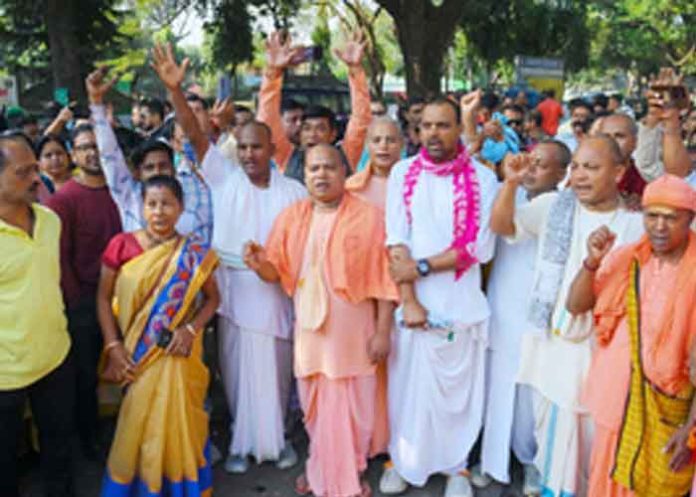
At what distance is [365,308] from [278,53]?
67.2 inches

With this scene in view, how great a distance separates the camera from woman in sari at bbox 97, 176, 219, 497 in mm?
3059

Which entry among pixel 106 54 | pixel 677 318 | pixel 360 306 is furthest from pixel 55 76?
pixel 677 318

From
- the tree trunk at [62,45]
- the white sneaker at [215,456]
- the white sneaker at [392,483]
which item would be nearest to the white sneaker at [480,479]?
the white sneaker at [392,483]

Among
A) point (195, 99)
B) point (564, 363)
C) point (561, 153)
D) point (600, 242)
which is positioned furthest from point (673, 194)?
point (195, 99)

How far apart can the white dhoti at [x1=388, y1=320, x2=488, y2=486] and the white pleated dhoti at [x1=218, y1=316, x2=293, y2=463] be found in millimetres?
631

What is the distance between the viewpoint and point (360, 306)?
3.33 meters

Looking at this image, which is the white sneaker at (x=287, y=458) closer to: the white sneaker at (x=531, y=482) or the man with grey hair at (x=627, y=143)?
the white sneaker at (x=531, y=482)

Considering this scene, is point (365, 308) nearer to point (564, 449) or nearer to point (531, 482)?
point (564, 449)

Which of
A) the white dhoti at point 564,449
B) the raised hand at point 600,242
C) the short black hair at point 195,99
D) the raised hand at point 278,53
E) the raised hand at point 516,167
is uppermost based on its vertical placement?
the raised hand at point 278,53

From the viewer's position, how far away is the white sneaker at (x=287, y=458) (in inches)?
146

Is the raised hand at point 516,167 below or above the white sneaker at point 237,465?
above

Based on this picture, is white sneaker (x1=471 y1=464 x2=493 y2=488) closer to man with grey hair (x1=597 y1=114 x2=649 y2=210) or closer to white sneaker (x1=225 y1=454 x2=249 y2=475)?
white sneaker (x1=225 y1=454 x2=249 y2=475)

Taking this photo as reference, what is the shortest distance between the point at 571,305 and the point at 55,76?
538 inches

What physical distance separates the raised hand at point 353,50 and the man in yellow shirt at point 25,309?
2.08 meters
